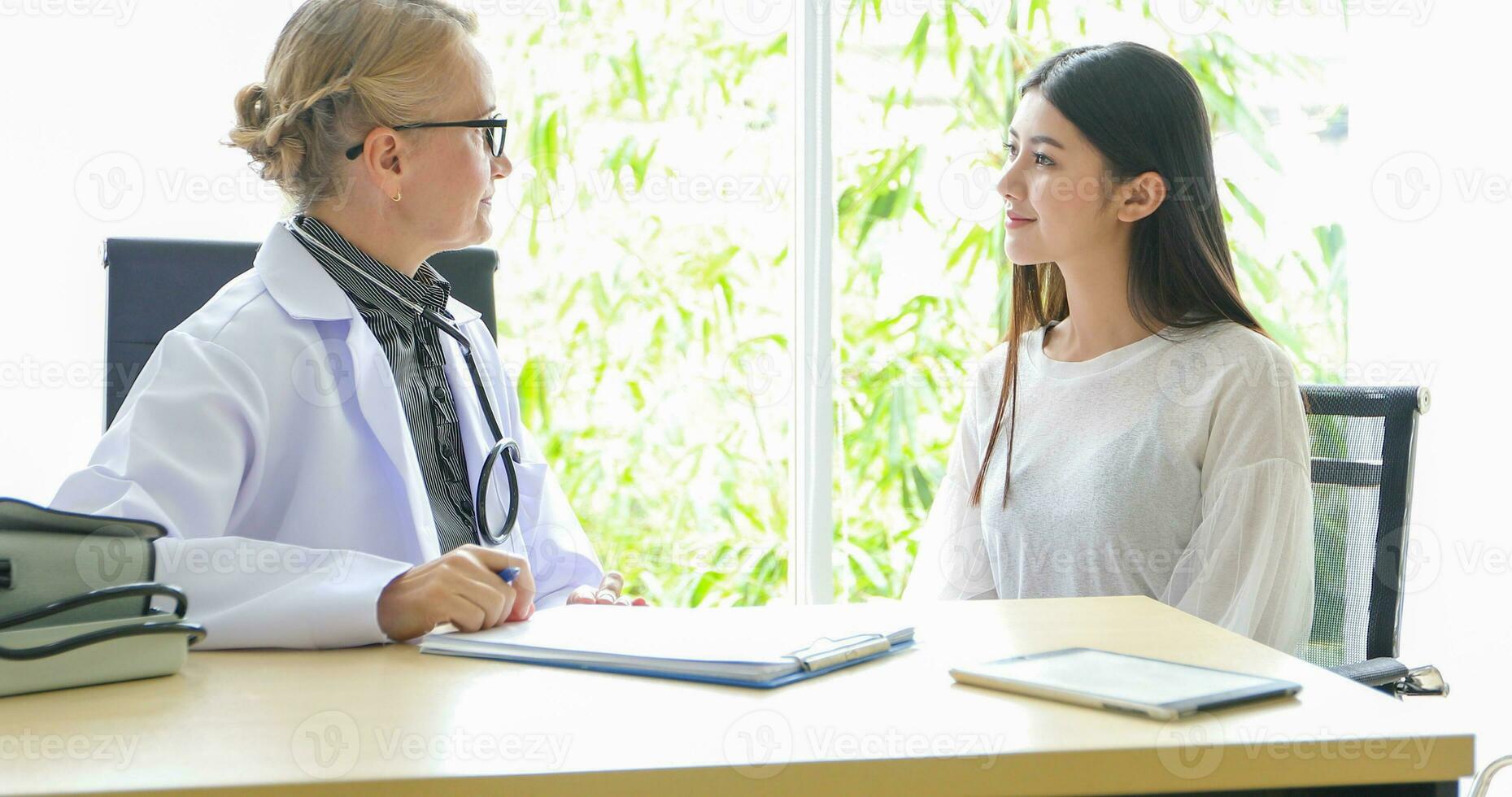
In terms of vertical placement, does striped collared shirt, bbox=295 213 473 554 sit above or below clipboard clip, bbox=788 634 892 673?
above

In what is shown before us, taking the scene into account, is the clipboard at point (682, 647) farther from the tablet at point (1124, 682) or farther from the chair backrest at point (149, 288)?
the chair backrest at point (149, 288)

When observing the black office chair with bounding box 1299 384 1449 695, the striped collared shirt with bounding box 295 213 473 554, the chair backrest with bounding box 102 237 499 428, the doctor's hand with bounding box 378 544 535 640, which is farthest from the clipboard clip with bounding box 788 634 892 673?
the chair backrest with bounding box 102 237 499 428

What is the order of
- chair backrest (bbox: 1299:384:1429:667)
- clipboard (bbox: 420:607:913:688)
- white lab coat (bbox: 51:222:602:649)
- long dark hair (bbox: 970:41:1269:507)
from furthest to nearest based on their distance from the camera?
long dark hair (bbox: 970:41:1269:507)
chair backrest (bbox: 1299:384:1429:667)
white lab coat (bbox: 51:222:602:649)
clipboard (bbox: 420:607:913:688)

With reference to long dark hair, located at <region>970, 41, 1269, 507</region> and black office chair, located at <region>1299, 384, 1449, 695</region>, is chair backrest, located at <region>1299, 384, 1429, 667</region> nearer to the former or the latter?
black office chair, located at <region>1299, 384, 1449, 695</region>

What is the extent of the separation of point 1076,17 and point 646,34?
3.15 ft

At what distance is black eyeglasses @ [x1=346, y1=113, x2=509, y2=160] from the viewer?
1.52 m

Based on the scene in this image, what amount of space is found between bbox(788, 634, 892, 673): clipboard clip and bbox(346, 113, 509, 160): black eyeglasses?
0.87 metres

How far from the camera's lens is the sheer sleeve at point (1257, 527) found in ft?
5.02

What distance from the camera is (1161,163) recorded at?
175 centimetres

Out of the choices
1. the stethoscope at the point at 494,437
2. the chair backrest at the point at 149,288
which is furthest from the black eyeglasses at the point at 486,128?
the chair backrest at the point at 149,288

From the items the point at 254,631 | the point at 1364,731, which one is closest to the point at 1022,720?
the point at 1364,731

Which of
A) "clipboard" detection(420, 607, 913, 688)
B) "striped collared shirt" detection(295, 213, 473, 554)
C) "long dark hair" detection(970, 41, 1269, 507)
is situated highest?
"long dark hair" detection(970, 41, 1269, 507)

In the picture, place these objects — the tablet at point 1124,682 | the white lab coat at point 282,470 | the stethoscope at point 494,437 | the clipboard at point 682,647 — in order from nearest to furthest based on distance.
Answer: the tablet at point 1124,682 → the clipboard at point 682,647 → the white lab coat at point 282,470 → the stethoscope at point 494,437

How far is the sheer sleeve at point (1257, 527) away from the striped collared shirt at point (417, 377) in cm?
94
